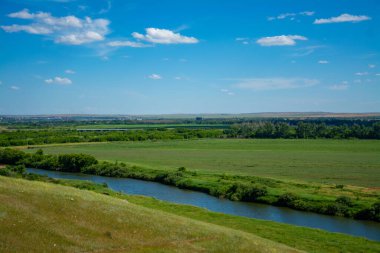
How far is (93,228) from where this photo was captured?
23.1m

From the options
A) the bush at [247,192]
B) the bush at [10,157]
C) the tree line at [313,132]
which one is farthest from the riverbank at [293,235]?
the tree line at [313,132]

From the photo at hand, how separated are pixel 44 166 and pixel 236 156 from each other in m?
50.5

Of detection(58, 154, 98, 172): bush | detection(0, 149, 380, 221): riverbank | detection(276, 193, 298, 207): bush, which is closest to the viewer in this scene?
detection(0, 149, 380, 221): riverbank

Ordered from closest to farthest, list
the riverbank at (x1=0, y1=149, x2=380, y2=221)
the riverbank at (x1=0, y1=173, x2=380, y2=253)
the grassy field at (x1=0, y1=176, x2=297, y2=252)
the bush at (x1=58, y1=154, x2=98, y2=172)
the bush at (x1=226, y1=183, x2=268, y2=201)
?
the grassy field at (x1=0, y1=176, x2=297, y2=252)
the riverbank at (x1=0, y1=173, x2=380, y2=253)
the riverbank at (x1=0, y1=149, x2=380, y2=221)
the bush at (x1=226, y1=183, x2=268, y2=201)
the bush at (x1=58, y1=154, x2=98, y2=172)

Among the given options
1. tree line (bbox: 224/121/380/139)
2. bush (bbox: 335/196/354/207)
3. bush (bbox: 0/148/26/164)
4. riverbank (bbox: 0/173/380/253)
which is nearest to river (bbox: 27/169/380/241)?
bush (bbox: 335/196/354/207)

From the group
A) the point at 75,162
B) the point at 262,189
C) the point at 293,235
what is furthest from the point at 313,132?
the point at 293,235

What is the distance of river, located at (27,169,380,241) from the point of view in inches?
1658

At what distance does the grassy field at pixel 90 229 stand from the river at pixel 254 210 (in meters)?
19.6

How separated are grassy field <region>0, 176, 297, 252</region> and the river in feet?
64.2

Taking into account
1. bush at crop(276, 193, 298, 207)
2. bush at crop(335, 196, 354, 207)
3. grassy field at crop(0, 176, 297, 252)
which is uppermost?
grassy field at crop(0, 176, 297, 252)

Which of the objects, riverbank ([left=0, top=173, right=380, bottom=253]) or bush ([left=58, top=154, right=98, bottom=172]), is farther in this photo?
bush ([left=58, top=154, right=98, bottom=172])

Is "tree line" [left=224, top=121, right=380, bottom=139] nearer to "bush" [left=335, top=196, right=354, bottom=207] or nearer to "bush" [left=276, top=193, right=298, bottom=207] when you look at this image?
"bush" [left=276, top=193, right=298, bottom=207]

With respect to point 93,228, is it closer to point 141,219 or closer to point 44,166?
point 141,219

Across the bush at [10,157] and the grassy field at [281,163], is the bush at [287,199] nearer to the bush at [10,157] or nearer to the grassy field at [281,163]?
the grassy field at [281,163]
